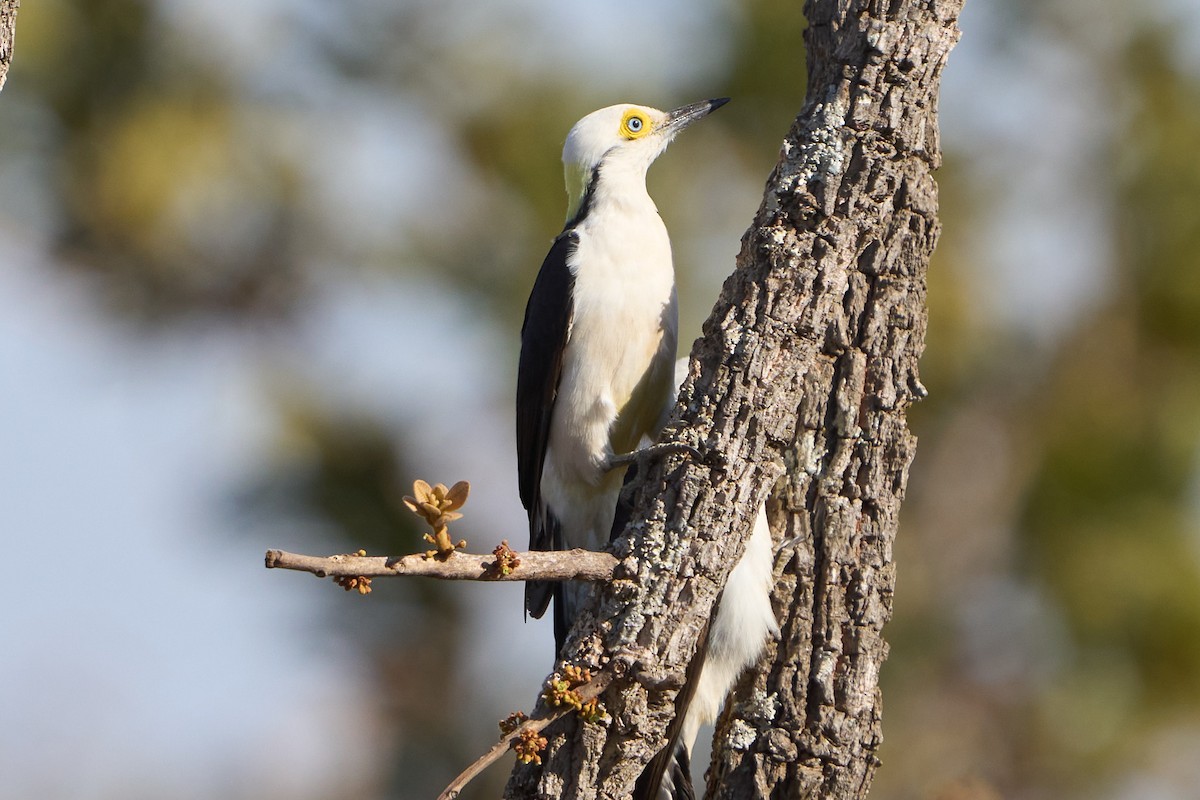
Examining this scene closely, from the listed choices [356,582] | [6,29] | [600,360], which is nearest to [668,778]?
[600,360]

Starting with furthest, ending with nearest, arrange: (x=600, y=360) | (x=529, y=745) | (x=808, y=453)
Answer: (x=600, y=360), (x=808, y=453), (x=529, y=745)

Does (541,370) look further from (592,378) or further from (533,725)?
(533,725)

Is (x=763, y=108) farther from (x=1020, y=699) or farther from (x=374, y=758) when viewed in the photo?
(x=374, y=758)

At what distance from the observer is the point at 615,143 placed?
5.89 metres

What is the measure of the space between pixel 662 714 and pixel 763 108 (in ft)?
20.0

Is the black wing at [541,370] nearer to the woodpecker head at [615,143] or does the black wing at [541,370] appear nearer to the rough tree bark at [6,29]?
the woodpecker head at [615,143]

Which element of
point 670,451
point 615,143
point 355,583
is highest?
point 615,143

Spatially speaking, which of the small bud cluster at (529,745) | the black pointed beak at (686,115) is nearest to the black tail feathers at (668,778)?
the small bud cluster at (529,745)

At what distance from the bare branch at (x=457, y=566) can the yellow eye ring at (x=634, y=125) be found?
2.70 metres

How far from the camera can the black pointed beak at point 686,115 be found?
6094mm

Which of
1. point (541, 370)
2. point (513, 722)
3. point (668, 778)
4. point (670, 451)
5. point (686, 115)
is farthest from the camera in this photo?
point (686, 115)

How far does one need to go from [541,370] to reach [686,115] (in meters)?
1.62

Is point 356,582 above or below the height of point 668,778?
above

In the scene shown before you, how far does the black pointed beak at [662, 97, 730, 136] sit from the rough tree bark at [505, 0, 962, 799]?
5.87 feet
